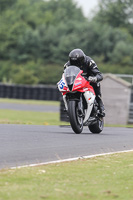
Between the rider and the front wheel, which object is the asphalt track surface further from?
the rider

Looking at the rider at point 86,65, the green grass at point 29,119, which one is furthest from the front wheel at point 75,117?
the green grass at point 29,119

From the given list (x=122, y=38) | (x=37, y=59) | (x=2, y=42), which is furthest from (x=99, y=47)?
(x=2, y=42)

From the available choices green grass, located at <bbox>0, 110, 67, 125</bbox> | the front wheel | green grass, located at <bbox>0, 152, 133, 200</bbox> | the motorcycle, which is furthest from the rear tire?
green grass, located at <bbox>0, 110, 67, 125</bbox>

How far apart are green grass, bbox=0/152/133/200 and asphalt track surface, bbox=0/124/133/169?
51 centimetres

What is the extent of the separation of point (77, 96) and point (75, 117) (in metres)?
0.45

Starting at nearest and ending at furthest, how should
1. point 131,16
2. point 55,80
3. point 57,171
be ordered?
point 57,171
point 55,80
point 131,16

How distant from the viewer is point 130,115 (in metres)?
22.5

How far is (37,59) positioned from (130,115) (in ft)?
163

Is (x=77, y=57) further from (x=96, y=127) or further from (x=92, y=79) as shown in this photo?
(x=96, y=127)

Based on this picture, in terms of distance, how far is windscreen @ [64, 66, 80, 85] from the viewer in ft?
33.0

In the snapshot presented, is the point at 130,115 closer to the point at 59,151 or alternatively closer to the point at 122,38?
the point at 59,151

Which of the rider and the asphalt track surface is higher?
the rider

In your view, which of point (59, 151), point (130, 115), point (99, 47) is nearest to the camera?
point (59, 151)

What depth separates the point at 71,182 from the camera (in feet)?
19.0
